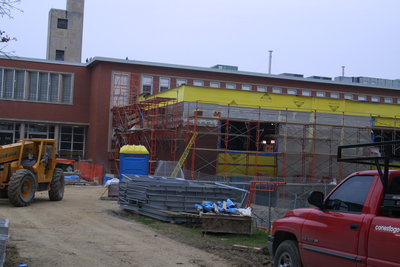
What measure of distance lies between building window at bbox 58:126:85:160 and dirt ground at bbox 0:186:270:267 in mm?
29036

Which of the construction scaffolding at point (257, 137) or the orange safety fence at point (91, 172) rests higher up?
the construction scaffolding at point (257, 137)

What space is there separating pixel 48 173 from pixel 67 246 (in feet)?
35.0

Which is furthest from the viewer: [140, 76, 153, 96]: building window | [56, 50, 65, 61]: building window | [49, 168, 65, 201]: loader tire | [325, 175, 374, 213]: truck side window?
[56, 50, 65, 61]: building window

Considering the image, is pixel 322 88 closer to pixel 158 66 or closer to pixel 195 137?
pixel 158 66

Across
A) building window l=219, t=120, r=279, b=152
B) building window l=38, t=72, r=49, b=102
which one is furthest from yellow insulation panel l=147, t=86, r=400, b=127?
building window l=38, t=72, r=49, b=102

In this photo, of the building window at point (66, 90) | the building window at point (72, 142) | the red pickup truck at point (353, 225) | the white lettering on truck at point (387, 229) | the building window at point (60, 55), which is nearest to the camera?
the white lettering on truck at point (387, 229)

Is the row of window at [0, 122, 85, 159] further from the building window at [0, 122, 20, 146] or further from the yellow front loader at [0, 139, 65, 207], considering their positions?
the yellow front loader at [0, 139, 65, 207]

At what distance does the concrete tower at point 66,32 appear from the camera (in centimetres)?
7650

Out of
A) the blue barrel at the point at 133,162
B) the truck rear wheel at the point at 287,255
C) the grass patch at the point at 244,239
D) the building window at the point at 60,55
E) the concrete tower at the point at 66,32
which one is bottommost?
the grass patch at the point at 244,239

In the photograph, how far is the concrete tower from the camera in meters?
76.5

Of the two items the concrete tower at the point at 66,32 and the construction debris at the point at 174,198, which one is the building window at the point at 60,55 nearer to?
the concrete tower at the point at 66,32

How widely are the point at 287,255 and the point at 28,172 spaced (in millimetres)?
13579

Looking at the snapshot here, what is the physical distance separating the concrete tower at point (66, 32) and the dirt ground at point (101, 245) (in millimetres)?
62298

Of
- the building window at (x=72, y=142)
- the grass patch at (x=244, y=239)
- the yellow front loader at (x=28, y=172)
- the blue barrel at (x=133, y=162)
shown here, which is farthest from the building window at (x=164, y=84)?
the grass patch at (x=244, y=239)
